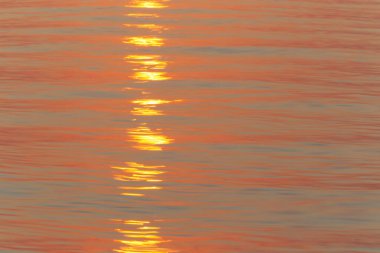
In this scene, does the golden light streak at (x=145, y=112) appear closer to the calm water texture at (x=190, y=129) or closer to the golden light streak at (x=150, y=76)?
the calm water texture at (x=190, y=129)

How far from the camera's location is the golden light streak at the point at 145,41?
4.10 metres

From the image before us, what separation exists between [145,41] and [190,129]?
1.12 meters

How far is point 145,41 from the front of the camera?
164 inches

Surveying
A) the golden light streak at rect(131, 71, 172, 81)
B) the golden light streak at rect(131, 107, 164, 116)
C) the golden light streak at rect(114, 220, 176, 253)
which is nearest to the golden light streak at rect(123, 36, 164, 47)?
the golden light streak at rect(131, 71, 172, 81)

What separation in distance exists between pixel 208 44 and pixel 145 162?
1.37 metres

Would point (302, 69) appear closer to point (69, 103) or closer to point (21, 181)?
point (69, 103)

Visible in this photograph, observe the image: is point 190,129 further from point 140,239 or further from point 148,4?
point 148,4

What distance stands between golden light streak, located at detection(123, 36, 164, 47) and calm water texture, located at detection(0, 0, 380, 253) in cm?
1

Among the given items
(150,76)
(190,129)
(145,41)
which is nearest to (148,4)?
(145,41)

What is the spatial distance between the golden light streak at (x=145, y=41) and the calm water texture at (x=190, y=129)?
1cm

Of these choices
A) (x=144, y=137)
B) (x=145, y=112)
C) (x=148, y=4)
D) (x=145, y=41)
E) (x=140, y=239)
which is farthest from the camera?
(x=148, y=4)

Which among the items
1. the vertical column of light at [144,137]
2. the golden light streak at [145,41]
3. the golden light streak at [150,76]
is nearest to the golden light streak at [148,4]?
the vertical column of light at [144,137]

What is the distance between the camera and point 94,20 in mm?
4520

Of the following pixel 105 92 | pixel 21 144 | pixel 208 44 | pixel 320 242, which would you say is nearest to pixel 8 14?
pixel 208 44
